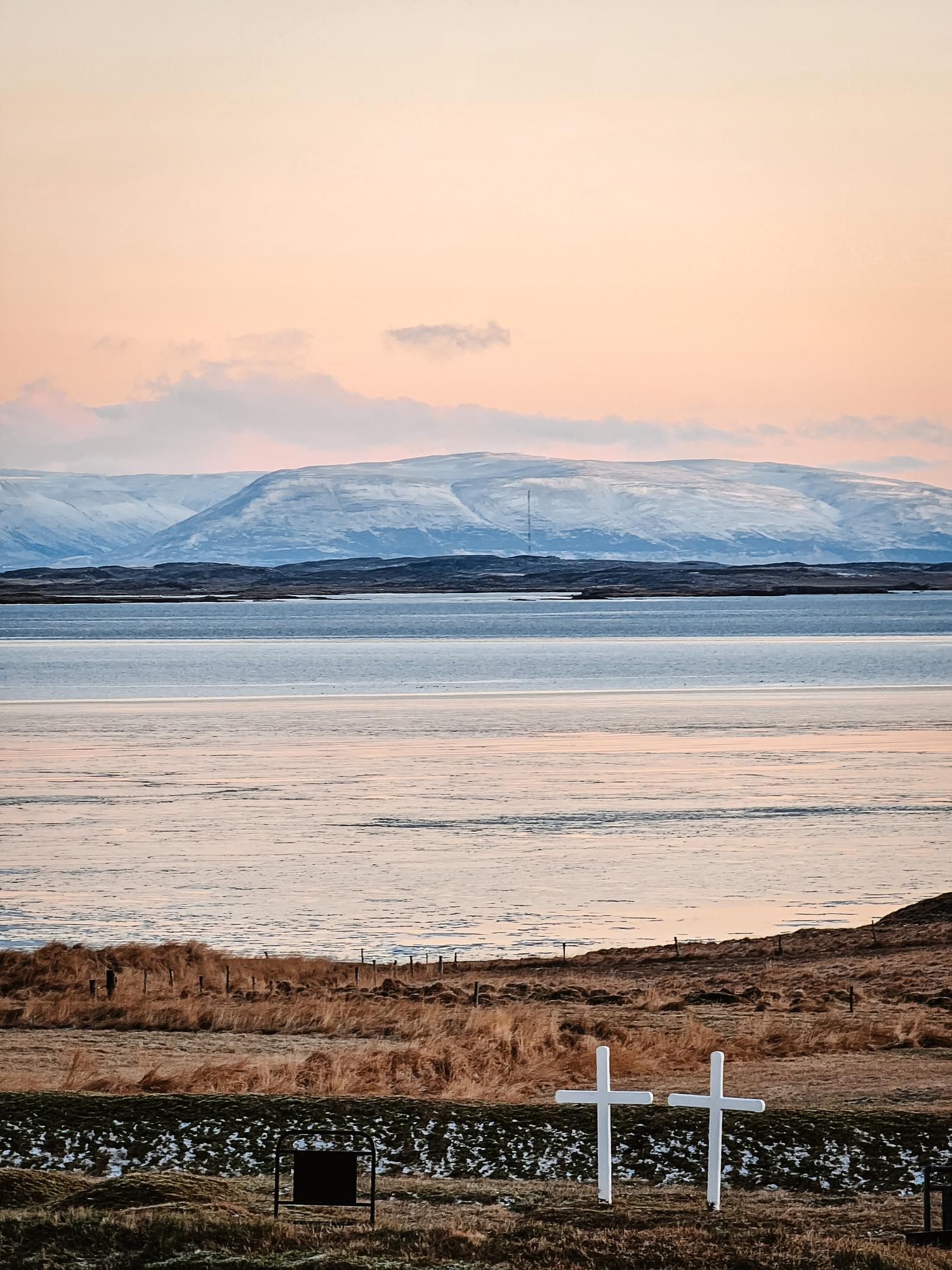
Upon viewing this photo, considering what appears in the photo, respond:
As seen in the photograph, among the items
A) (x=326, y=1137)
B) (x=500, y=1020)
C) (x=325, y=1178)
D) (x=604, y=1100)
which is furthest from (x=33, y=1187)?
(x=500, y=1020)

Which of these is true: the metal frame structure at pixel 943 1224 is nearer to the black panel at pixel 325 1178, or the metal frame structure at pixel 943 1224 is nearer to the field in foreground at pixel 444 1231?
the field in foreground at pixel 444 1231

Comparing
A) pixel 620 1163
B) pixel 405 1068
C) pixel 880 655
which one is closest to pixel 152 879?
pixel 405 1068

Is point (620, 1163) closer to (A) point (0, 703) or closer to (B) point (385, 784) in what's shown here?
(B) point (385, 784)

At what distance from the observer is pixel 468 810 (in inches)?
1949

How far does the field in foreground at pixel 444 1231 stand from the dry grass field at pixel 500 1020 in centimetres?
369

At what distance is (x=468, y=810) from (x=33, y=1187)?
3732 cm

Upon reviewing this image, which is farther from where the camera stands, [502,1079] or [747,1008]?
[747,1008]

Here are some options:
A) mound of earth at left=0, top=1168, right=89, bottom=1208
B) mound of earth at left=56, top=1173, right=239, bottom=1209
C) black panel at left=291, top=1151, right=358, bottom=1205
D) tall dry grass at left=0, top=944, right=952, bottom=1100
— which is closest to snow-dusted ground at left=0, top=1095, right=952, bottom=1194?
mound of earth at left=0, top=1168, right=89, bottom=1208

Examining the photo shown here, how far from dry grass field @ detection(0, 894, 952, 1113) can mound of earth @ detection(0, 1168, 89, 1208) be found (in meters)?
4.05

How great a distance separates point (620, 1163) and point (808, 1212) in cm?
197

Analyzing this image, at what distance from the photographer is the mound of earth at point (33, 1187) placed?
12102 mm

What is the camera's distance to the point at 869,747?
65688 mm

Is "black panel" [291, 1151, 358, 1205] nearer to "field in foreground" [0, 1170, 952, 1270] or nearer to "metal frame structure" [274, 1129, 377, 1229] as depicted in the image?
"metal frame structure" [274, 1129, 377, 1229]

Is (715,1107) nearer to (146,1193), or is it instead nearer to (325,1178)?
(325,1178)
